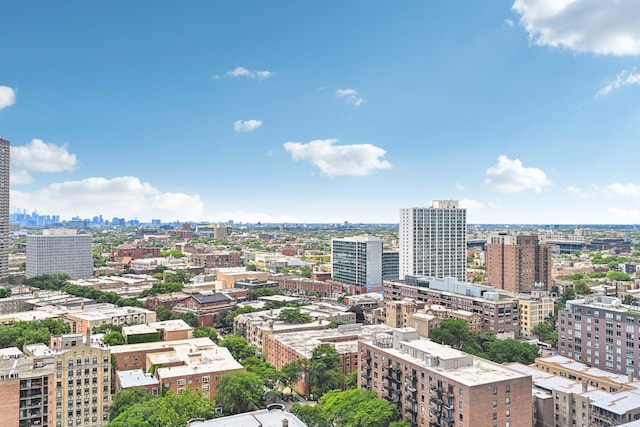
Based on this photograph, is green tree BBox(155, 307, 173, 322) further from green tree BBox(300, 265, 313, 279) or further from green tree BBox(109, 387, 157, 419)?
green tree BBox(300, 265, 313, 279)

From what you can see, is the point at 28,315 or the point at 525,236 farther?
the point at 525,236

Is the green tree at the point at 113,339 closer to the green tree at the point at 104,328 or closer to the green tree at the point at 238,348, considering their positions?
the green tree at the point at 104,328

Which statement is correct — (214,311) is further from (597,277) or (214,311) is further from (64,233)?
(597,277)

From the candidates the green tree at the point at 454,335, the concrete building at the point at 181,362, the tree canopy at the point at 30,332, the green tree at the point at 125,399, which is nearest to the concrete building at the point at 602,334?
the green tree at the point at 454,335

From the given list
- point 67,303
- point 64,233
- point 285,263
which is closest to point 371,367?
point 67,303

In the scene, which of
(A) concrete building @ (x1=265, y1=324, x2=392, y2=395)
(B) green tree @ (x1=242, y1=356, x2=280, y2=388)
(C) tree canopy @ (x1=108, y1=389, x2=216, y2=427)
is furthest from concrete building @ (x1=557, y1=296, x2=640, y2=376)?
(C) tree canopy @ (x1=108, y1=389, x2=216, y2=427)
